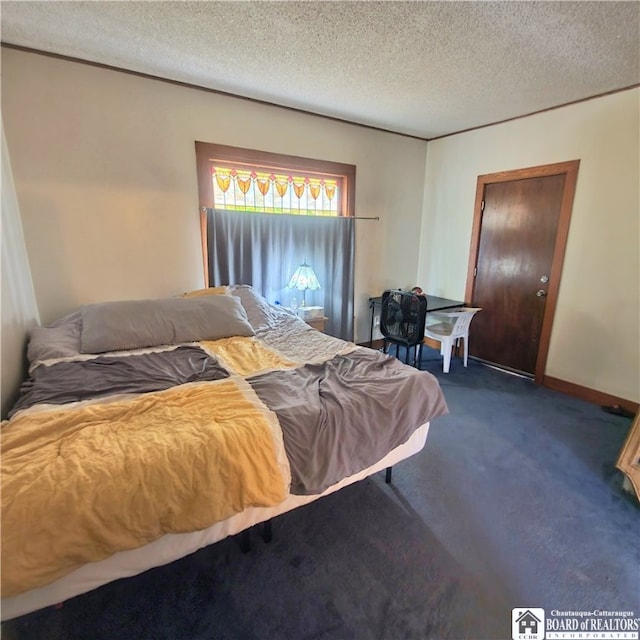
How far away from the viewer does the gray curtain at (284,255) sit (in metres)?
3.02

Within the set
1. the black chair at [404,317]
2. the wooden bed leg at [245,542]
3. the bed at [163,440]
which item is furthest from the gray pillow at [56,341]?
the black chair at [404,317]

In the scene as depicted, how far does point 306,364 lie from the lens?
1.92 metres

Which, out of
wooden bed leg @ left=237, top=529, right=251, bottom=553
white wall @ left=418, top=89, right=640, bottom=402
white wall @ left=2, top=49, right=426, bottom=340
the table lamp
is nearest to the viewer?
wooden bed leg @ left=237, top=529, right=251, bottom=553

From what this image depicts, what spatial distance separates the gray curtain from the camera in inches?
119

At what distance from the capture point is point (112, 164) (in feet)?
8.27

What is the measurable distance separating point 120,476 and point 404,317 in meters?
2.63

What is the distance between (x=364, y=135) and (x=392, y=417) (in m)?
3.06

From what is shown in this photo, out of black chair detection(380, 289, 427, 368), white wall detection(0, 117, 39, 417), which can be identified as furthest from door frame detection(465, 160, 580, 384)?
white wall detection(0, 117, 39, 417)

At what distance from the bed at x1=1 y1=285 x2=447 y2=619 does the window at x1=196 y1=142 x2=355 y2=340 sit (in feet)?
3.68

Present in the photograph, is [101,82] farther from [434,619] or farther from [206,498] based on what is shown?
[434,619]

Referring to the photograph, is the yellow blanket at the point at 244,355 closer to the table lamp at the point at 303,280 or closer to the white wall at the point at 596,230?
the table lamp at the point at 303,280

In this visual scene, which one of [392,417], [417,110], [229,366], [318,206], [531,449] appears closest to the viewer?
[392,417]

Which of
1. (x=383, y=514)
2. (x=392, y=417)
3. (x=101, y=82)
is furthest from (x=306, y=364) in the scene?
(x=101, y=82)
